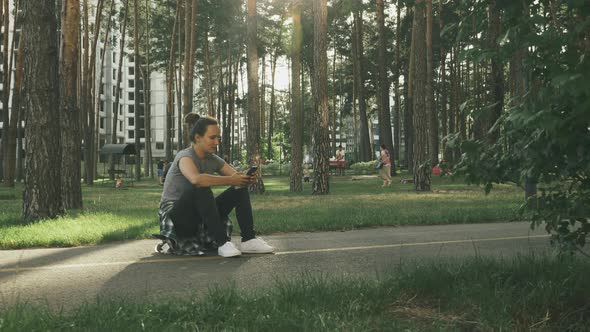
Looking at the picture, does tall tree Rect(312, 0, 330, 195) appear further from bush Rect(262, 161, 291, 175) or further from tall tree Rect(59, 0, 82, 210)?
bush Rect(262, 161, 291, 175)

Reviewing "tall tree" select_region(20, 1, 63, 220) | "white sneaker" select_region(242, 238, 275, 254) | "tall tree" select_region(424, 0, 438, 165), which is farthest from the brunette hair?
"tall tree" select_region(424, 0, 438, 165)

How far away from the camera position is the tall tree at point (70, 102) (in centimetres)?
1259

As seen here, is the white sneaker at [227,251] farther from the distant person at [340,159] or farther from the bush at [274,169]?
the bush at [274,169]

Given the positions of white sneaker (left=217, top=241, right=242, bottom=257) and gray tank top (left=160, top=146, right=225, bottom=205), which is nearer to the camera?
white sneaker (left=217, top=241, right=242, bottom=257)

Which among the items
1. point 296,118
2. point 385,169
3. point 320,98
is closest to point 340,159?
point 385,169

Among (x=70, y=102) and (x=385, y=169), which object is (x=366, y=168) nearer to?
(x=385, y=169)

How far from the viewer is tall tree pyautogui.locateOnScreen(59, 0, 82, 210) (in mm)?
12586

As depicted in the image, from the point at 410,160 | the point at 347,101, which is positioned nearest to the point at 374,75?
the point at 347,101

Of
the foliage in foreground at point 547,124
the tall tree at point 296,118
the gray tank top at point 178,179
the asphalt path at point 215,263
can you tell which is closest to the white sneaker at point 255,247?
the asphalt path at point 215,263

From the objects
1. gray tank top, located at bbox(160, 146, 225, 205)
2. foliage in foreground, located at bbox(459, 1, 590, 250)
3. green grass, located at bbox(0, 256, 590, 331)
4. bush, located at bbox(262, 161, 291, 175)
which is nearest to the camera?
foliage in foreground, located at bbox(459, 1, 590, 250)

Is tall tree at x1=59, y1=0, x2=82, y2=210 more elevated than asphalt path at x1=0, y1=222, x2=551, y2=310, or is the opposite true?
tall tree at x1=59, y1=0, x2=82, y2=210

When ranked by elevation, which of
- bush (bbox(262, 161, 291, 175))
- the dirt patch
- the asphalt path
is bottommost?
the asphalt path

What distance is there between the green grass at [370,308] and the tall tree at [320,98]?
14507mm

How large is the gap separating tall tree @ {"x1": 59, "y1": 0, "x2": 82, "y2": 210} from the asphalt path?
6.43 meters
